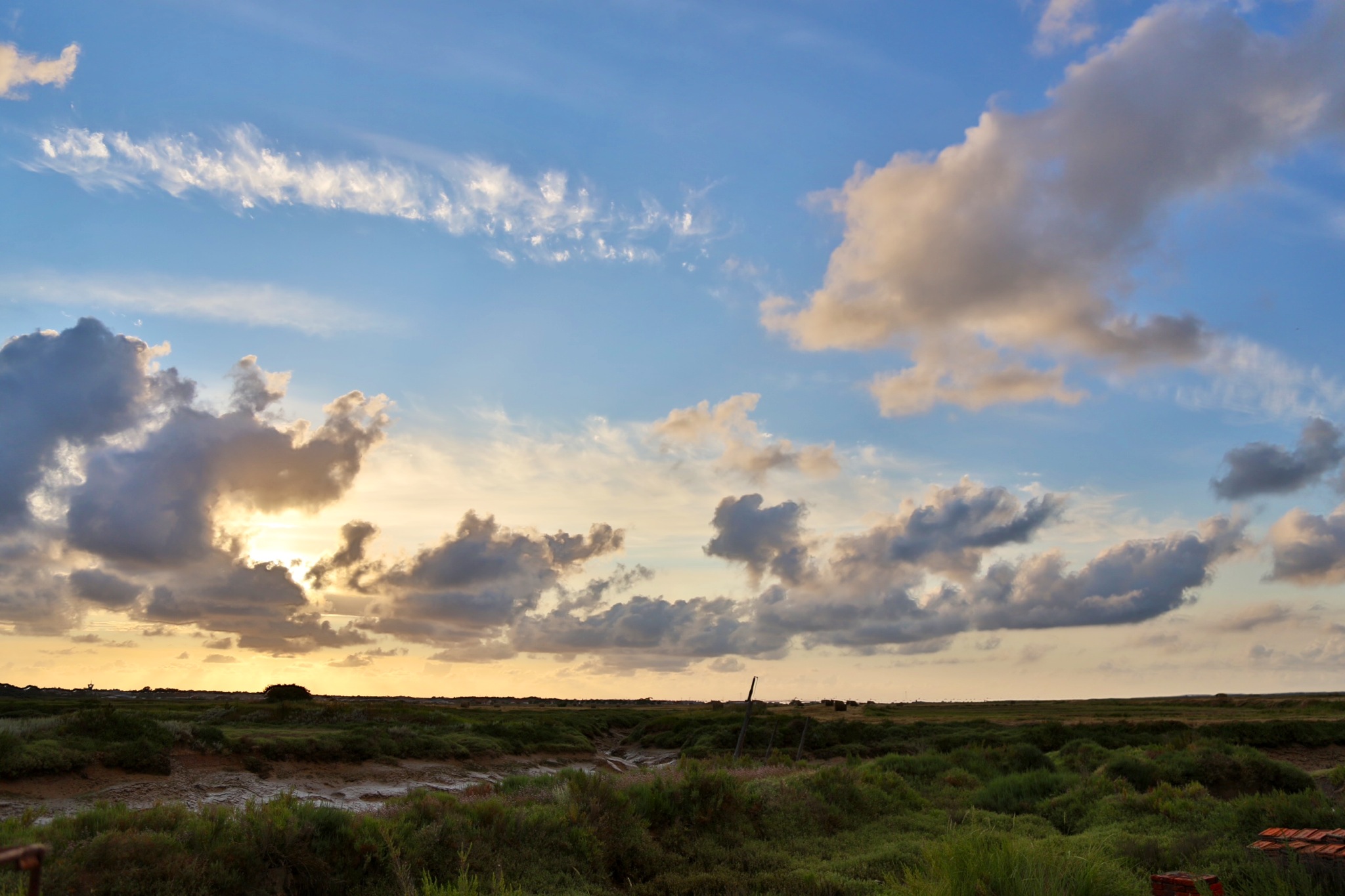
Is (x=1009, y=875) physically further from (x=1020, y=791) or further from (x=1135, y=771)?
(x=1135, y=771)

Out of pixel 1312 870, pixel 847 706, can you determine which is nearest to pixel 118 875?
pixel 1312 870

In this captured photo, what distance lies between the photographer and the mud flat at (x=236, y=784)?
70.8ft

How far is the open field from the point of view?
9781mm

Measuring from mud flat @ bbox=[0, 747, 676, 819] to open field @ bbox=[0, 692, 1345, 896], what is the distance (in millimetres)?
117

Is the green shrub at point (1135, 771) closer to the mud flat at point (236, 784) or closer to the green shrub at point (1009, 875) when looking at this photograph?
the mud flat at point (236, 784)

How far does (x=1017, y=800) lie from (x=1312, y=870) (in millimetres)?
13485

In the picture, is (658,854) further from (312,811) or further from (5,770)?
(5,770)

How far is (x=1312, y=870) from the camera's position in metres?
9.55

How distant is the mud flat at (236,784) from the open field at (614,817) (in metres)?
0.12

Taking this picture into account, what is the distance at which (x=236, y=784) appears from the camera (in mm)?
26703

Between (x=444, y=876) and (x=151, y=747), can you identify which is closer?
(x=444, y=876)

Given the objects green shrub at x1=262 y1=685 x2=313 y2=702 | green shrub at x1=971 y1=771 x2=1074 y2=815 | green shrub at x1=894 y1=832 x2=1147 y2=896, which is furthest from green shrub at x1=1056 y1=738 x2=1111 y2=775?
green shrub at x1=262 y1=685 x2=313 y2=702

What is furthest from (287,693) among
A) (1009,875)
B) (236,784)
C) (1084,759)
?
(1009,875)

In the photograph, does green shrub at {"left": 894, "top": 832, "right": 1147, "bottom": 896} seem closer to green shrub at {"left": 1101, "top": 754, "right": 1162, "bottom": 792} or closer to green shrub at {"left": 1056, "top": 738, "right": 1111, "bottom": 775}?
green shrub at {"left": 1101, "top": 754, "right": 1162, "bottom": 792}
